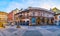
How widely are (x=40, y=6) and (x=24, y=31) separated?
50 cm

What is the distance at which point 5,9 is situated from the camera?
1.80 meters

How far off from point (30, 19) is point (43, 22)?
226 millimetres

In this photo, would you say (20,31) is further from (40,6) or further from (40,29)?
(40,6)

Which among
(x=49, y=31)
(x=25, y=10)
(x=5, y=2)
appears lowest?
(x=49, y=31)

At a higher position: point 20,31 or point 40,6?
point 40,6

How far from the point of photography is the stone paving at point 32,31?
1.79 metres

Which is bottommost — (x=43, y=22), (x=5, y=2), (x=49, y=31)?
(x=49, y=31)

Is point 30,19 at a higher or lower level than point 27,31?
higher

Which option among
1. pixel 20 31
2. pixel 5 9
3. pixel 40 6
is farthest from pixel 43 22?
pixel 5 9

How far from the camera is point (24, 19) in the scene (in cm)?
180

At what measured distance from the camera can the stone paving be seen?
179 cm

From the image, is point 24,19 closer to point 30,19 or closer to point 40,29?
point 30,19

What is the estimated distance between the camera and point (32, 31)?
1.79 meters

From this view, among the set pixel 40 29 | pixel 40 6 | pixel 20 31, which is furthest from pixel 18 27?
pixel 40 6
